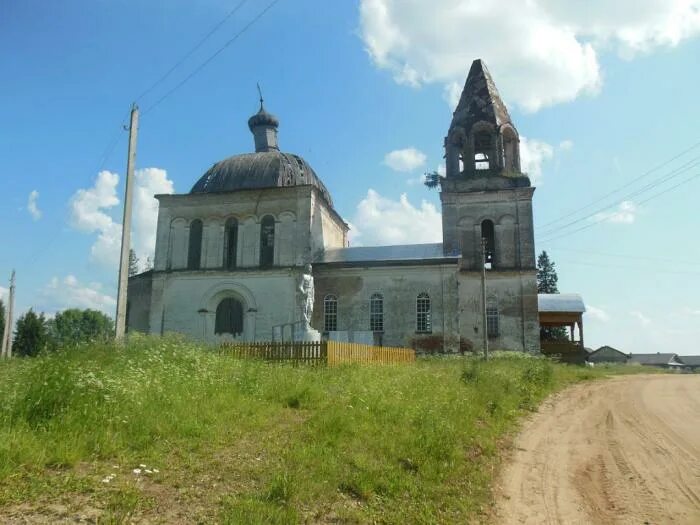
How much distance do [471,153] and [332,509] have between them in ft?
91.5

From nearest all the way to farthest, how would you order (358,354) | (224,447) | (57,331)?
(224,447), (358,354), (57,331)

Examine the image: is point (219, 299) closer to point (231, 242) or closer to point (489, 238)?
point (231, 242)

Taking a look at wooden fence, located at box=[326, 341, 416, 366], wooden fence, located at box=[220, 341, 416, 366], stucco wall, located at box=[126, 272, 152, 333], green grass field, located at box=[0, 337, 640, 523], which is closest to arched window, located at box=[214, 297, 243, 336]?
stucco wall, located at box=[126, 272, 152, 333]

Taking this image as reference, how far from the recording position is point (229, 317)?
103ft

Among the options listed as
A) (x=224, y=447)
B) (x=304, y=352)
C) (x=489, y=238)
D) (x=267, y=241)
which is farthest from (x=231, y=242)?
(x=224, y=447)

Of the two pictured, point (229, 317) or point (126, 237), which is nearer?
point (126, 237)

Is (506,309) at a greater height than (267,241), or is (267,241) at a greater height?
(267,241)

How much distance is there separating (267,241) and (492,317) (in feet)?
43.6

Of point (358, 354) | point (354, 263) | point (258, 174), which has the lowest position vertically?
point (358, 354)

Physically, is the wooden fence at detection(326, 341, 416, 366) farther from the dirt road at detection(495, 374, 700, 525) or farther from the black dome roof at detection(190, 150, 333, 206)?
the black dome roof at detection(190, 150, 333, 206)

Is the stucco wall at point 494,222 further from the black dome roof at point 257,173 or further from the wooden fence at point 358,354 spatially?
the wooden fence at point 358,354

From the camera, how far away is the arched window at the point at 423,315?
1152 inches

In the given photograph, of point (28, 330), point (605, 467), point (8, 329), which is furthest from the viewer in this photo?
point (28, 330)

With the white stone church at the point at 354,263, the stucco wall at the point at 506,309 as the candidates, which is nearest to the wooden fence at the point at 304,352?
the white stone church at the point at 354,263
